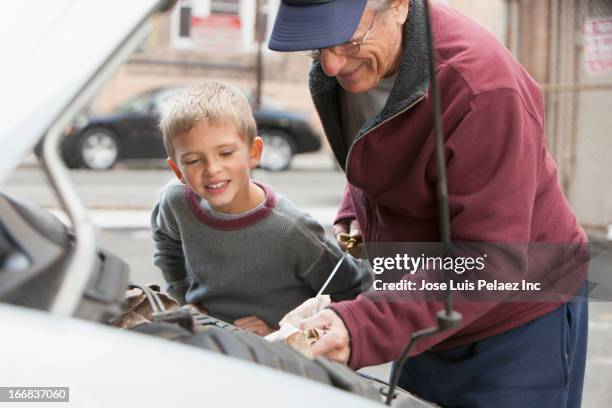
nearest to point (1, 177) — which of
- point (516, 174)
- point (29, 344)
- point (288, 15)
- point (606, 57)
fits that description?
point (29, 344)

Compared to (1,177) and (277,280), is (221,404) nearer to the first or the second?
(1,177)

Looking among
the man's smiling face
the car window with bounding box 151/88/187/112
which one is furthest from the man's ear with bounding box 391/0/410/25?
the car window with bounding box 151/88/187/112

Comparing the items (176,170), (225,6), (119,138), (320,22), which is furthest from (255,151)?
(225,6)

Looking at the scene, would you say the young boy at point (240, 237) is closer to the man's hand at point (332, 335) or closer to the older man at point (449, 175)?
the older man at point (449, 175)

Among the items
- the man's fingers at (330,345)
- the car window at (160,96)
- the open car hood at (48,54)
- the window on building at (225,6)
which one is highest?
the open car hood at (48,54)

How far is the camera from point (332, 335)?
1.53m

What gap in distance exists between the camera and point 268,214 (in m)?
2.41

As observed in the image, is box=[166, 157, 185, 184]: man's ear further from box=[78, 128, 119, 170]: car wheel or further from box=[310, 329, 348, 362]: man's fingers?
box=[78, 128, 119, 170]: car wheel

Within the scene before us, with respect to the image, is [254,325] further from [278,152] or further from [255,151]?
[278,152]

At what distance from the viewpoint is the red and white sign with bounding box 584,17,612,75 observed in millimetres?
8297

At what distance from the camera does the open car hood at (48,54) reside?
1.03m

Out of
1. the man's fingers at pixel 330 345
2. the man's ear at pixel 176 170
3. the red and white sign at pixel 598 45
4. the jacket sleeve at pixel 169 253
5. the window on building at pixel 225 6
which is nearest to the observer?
the man's fingers at pixel 330 345

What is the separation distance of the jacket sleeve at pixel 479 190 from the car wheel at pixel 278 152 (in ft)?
48.3

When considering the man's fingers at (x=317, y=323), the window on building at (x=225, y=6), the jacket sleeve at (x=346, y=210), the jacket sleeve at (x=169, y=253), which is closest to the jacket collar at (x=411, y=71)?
the man's fingers at (x=317, y=323)
